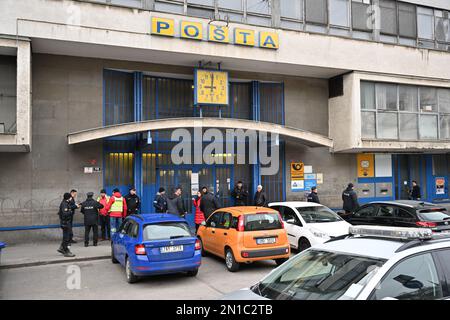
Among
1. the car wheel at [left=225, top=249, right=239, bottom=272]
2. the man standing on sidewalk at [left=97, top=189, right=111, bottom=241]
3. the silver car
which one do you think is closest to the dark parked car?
the car wheel at [left=225, top=249, right=239, bottom=272]

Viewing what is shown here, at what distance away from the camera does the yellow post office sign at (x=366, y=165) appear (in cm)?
1911

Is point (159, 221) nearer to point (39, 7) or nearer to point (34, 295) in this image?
point (34, 295)

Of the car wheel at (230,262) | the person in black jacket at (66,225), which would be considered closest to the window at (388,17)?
the car wheel at (230,262)

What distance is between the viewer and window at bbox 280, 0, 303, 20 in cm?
1684

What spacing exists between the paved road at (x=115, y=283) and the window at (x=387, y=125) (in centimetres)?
993

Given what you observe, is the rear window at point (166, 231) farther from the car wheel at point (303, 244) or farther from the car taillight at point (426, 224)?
the car taillight at point (426, 224)

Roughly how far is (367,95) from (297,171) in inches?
179

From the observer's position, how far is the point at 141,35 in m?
13.9

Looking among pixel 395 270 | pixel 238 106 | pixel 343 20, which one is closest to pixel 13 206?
pixel 238 106

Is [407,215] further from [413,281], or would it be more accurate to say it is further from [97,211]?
[97,211]

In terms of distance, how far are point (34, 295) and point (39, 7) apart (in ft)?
29.5

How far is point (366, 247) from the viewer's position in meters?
4.38

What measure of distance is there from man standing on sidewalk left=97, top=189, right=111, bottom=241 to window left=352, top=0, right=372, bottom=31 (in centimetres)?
1303

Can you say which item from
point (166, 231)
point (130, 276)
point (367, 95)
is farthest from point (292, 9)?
point (130, 276)
